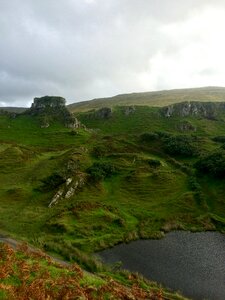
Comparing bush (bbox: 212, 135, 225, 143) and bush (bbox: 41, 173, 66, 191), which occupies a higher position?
bush (bbox: 212, 135, 225, 143)

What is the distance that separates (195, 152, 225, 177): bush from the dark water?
3039cm

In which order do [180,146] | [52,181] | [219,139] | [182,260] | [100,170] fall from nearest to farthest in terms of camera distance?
1. [182,260]
2. [52,181]
3. [100,170]
4. [180,146]
5. [219,139]

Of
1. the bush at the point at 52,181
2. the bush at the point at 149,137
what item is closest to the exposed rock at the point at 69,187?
the bush at the point at 52,181

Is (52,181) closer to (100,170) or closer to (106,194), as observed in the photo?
(106,194)

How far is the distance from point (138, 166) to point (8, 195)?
3941cm

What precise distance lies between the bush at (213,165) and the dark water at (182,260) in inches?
1196

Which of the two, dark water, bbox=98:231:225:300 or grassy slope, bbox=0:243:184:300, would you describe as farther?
dark water, bbox=98:231:225:300

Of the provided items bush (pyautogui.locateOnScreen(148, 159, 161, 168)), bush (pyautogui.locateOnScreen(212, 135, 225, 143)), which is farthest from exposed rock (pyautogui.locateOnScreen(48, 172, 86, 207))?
bush (pyautogui.locateOnScreen(212, 135, 225, 143))

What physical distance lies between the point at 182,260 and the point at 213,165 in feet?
167

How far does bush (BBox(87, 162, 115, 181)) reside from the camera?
4141 inches

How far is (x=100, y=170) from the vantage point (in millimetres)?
109375

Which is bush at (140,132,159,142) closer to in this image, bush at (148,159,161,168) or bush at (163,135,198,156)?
bush at (163,135,198,156)

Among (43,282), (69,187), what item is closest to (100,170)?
(69,187)

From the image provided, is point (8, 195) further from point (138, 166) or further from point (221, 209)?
point (221, 209)
